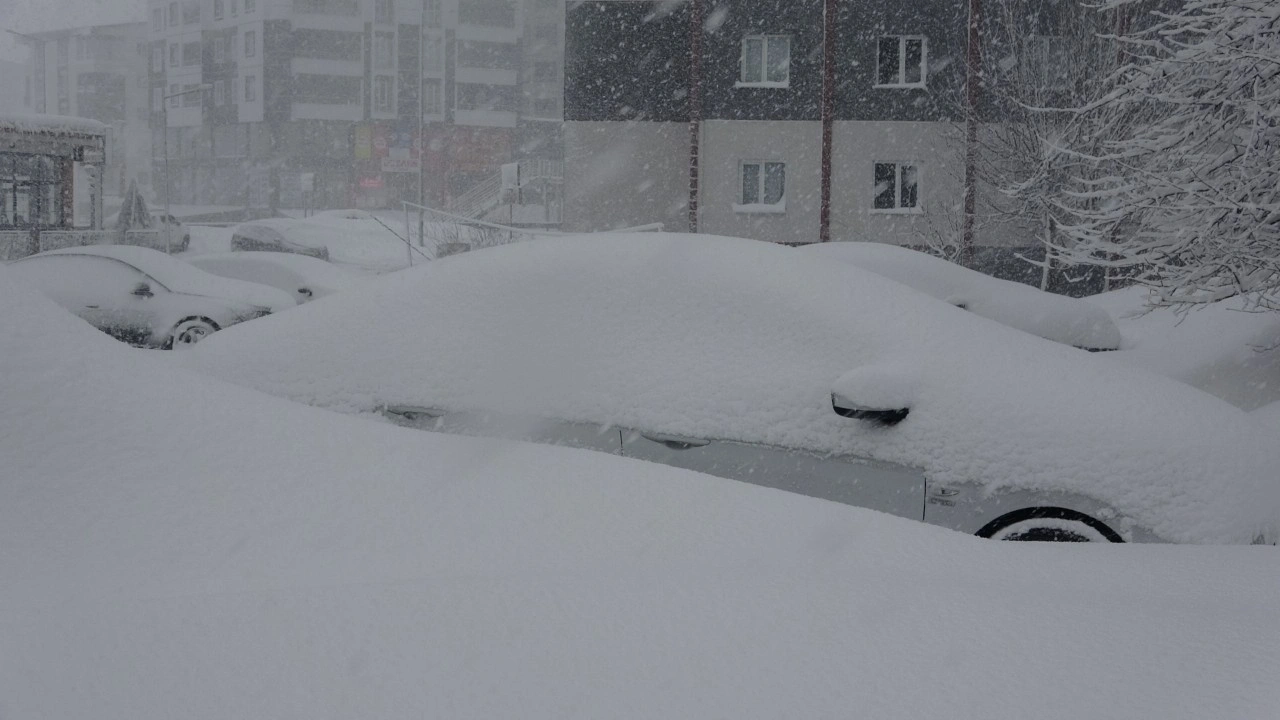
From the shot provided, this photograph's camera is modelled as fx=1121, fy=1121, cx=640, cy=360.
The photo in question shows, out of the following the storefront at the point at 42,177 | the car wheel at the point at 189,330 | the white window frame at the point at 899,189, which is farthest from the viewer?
the storefront at the point at 42,177

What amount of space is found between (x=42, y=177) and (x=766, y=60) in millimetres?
16661

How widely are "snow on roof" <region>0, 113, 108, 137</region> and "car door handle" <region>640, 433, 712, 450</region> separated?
2358cm

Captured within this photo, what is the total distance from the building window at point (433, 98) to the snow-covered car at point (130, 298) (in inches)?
2096

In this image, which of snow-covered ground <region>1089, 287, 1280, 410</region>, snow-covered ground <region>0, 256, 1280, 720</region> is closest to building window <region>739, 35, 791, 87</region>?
snow-covered ground <region>1089, 287, 1280, 410</region>

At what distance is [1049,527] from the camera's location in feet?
13.3

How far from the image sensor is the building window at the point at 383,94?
64438 mm

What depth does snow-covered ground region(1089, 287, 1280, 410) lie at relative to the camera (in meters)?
7.23

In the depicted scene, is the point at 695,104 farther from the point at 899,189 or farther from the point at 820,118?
the point at 899,189

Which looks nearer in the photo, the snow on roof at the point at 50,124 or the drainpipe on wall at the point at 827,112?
the drainpipe on wall at the point at 827,112

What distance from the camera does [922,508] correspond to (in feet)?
13.5

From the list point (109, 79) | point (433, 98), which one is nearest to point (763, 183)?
point (433, 98)

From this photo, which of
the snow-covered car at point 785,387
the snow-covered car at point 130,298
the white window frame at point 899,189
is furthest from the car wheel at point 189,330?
the white window frame at point 899,189

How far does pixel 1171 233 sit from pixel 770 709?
6.49m

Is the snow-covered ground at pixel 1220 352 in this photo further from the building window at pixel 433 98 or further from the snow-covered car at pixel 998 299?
the building window at pixel 433 98
